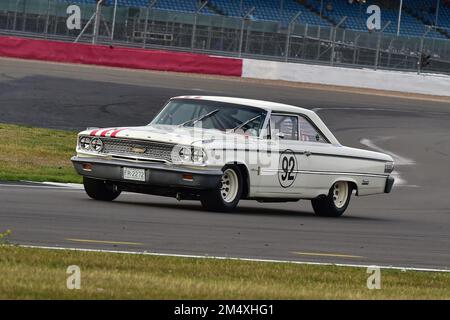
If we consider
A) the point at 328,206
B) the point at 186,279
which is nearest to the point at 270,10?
the point at 328,206

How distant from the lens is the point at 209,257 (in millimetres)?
9977

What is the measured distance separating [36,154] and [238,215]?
7700 mm

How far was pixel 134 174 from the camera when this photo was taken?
45.6 ft

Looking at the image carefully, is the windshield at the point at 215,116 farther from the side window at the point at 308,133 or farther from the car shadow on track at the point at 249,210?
the car shadow on track at the point at 249,210

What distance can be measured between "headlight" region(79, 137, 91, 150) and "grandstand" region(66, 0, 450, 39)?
40.7 metres

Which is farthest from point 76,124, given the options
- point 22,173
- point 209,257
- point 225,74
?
point 225,74

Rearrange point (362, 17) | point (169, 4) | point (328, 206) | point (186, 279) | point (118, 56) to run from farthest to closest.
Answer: point (362, 17) → point (169, 4) → point (118, 56) → point (328, 206) → point (186, 279)

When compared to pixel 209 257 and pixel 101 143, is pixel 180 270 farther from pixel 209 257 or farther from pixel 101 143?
pixel 101 143

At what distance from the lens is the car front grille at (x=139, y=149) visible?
13.9 metres

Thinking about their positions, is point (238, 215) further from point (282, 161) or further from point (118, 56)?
point (118, 56)

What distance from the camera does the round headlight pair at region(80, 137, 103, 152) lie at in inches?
564

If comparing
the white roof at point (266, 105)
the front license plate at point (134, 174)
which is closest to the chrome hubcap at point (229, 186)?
the front license plate at point (134, 174)

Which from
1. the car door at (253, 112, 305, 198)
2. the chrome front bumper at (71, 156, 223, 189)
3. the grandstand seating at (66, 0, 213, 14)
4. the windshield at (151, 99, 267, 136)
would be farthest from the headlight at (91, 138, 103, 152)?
the grandstand seating at (66, 0, 213, 14)

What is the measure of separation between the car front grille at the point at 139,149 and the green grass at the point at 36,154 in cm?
356
